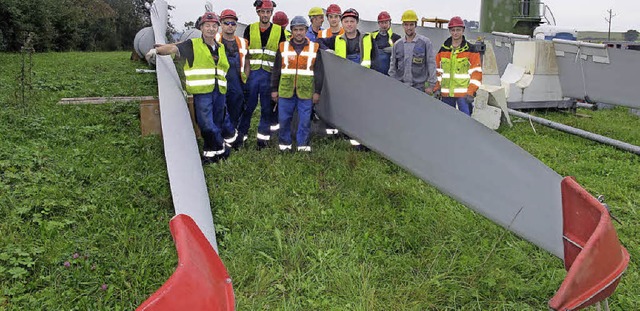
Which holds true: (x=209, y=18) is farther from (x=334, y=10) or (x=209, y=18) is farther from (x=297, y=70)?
(x=334, y=10)

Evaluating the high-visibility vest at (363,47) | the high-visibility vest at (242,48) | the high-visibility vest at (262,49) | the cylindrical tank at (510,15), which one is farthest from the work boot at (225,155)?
the cylindrical tank at (510,15)

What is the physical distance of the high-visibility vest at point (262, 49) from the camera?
18.0 feet

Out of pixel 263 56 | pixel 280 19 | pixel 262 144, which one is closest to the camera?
pixel 263 56

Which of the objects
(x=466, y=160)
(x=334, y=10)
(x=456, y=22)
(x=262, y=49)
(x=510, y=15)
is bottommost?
(x=466, y=160)

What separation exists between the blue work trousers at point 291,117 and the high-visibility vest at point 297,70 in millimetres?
121

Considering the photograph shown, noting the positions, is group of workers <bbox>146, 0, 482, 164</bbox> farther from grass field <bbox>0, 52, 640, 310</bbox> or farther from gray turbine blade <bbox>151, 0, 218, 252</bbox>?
gray turbine blade <bbox>151, 0, 218, 252</bbox>

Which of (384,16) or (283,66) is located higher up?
(384,16)

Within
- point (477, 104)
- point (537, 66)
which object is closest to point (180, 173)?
point (477, 104)

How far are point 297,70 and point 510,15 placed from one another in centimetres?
1107

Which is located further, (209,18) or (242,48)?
(242,48)

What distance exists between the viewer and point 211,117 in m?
4.81

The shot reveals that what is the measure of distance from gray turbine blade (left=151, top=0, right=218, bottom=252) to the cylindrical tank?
41.2 ft

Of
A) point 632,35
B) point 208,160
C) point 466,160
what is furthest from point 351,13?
point 632,35

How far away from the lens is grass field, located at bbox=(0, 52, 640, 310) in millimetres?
2715
